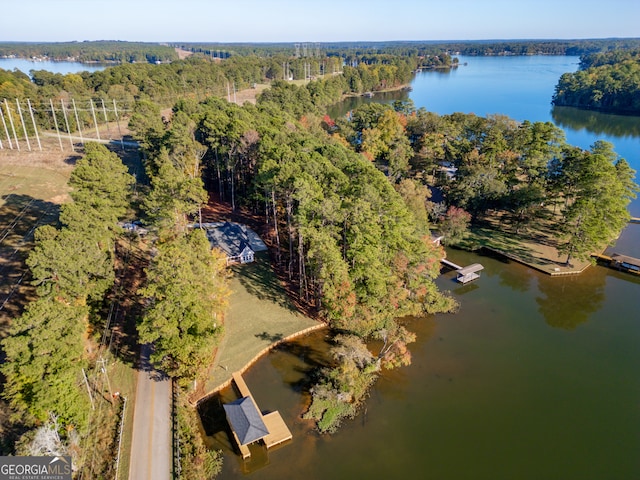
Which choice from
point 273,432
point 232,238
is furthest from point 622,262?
point 232,238

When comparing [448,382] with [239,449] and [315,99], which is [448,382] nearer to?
[239,449]

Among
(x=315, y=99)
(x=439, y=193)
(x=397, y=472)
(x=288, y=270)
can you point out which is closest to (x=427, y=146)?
(x=439, y=193)

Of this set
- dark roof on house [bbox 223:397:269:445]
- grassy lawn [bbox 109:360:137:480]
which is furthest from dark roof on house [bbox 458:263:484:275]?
grassy lawn [bbox 109:360:137:480]

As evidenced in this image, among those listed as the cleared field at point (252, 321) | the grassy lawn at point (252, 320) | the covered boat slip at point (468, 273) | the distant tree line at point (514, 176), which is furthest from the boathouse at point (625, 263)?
the grassy lawn at point (252, 320)

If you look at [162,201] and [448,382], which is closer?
[448,382]

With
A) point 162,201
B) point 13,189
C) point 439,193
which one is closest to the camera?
point 162,201

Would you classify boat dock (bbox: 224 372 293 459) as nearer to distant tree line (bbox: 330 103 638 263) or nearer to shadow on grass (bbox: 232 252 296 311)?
shadow on grass (bbox: 232 252 296 311)
